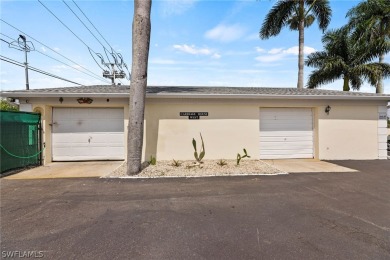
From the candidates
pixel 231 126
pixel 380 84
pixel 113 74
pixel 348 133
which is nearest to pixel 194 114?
pixel 231 126

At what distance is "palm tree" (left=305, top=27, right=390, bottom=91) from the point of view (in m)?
15.8

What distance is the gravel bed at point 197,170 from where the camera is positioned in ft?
20.9

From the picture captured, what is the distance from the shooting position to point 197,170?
22.5 ft

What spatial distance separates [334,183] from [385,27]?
18058 millimetres

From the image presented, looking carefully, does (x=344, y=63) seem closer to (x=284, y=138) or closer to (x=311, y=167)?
(x=284, y=138)

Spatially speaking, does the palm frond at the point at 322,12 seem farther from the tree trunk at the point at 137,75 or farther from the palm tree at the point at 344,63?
the tree trunk at the point at 137,75

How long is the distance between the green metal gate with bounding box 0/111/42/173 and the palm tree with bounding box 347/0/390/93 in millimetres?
21712

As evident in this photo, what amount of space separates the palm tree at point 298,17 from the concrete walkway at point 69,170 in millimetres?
14165

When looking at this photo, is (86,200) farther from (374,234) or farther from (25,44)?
(25,44)

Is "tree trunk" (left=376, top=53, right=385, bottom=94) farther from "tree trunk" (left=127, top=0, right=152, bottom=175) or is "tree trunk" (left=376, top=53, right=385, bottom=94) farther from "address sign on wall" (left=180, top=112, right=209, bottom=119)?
"tree trunk" (left=127, top=0, right=152, bottom=175)

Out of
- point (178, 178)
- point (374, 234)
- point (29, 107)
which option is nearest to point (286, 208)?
point (374, 234)

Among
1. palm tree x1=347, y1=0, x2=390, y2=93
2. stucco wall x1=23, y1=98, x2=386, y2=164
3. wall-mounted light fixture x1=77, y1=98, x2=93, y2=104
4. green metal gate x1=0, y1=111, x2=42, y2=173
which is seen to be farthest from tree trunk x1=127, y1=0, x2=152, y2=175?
palm tree x1=347, y1=0, x2=390, y2=93

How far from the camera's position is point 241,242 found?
9.29 ft

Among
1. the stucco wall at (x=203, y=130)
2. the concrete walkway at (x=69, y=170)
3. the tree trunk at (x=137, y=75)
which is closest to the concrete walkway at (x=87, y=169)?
the concrete walkway at (x=69, y=170)
